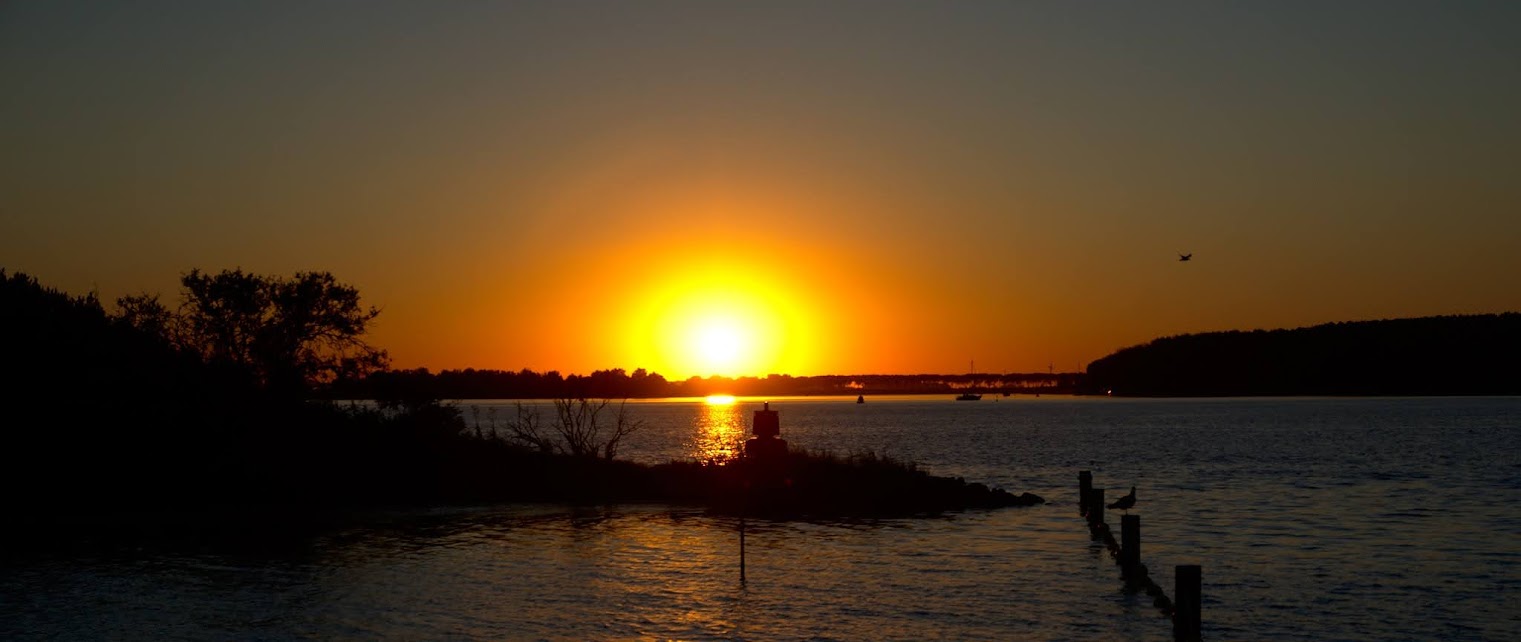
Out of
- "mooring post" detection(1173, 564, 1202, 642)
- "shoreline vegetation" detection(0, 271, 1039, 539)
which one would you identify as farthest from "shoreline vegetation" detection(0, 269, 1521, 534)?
"mooring post" detection(1173, 564, 1202, 642)

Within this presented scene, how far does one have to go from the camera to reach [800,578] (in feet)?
106

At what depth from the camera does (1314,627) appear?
2673cm

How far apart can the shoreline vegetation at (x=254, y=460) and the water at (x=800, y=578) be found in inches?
109

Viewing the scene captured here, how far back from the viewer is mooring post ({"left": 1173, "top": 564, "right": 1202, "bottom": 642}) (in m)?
23.5

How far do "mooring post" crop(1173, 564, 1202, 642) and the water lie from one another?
1.81m

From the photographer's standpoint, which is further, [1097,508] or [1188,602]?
[1097,508]

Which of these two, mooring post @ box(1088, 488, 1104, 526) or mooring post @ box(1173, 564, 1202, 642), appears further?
mooring post @ box(1088, 488, 1104, 526)

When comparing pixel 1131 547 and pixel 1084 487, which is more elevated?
pixel 1084 487

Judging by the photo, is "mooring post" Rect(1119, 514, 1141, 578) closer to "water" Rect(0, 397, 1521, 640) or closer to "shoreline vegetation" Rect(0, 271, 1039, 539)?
"water" Rect(0, 397, 1521, 640)

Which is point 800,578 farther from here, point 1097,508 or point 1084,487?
point 1084,487

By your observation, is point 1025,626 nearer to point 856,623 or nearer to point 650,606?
point 856,623

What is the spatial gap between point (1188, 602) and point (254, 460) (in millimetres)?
34868

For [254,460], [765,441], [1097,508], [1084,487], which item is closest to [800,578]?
[765,441]

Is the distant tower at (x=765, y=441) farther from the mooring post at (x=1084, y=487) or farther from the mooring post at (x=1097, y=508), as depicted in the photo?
the mooring post at (x=1084, y=487)
